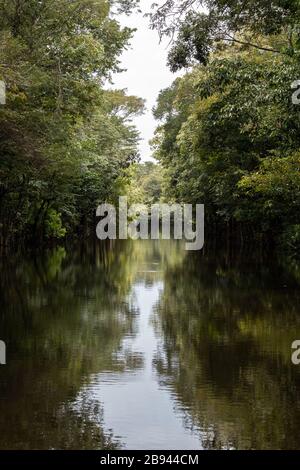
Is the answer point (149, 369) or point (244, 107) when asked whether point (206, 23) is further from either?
point (149, 369)

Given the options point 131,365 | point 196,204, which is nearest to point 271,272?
point 131,365

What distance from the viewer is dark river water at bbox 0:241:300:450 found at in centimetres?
584

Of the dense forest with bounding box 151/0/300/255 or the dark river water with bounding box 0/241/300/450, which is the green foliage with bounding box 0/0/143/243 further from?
the dark river water with bounding box 0/241/300/450

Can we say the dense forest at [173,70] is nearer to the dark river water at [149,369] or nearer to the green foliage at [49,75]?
the green foliage at [49,75]

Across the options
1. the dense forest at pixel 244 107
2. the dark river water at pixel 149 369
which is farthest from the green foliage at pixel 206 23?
the dark river water at pixel 149 369

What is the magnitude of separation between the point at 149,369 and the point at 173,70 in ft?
34.4

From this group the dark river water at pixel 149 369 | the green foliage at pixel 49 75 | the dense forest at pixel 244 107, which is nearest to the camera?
the dark river water at pixel 149 369

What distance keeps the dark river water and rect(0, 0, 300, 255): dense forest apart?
498cm

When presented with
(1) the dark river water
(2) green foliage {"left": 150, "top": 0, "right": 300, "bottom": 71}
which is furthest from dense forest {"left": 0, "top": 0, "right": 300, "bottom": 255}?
(1) the dark river water

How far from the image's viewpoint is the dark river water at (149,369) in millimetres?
5836

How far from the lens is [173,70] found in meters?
17.1

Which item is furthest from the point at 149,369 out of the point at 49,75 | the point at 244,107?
the point at 49,75

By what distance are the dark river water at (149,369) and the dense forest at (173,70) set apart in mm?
4982

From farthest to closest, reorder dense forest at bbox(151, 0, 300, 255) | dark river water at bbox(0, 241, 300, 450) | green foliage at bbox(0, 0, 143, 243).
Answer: green foliage at bbox(0, 0, 143, 243) → dense forest at bbox(151, 0, 300, 255) → dark river water at bbox(0, 241, 300, 450)
